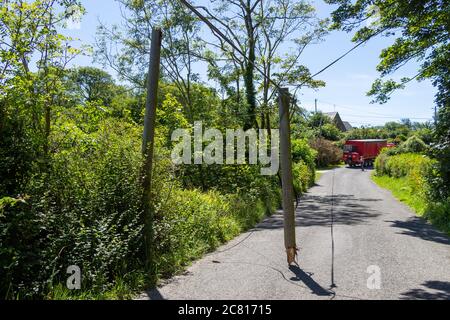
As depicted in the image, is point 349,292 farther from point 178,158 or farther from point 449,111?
point 449,111

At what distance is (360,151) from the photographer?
5297cm

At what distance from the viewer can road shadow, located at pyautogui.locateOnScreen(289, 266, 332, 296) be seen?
612cm

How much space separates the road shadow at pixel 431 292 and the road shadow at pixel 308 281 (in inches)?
44.4

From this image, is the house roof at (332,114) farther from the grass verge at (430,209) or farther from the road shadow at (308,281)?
the road shadow at (308,281)

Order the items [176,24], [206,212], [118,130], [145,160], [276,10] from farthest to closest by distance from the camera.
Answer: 1. [276,10]
2. [176,24]
3. [206,212]
4. [118,130]
5. [145,160]

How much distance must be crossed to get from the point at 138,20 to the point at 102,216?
20487mm

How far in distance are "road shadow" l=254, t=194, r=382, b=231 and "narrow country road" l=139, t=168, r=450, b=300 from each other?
0.91 feet

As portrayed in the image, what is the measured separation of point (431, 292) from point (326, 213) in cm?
1129

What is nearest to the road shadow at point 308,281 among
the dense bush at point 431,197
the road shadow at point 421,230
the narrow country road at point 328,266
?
the narrow country road at point 328,266

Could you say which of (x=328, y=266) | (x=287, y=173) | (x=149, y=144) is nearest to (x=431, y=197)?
(x=328, y=266)

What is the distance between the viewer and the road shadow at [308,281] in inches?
241

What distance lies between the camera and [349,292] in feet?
19.9

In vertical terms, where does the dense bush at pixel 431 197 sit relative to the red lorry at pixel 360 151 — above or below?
below
